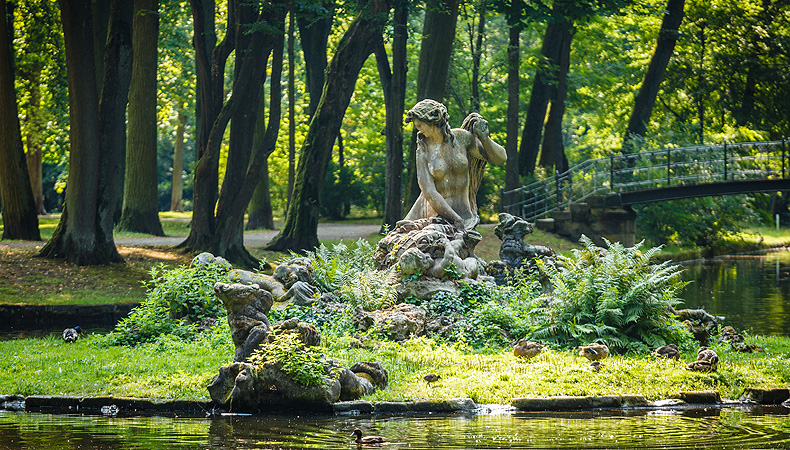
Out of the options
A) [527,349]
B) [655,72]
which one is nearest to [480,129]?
[527,349]

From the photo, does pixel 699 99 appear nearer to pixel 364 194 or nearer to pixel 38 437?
pixel 364 194

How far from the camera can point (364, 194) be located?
39094 mm

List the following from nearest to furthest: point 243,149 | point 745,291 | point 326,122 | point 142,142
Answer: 1. point 745,291
2. point 243,149
3. point 326,122
4. point 142,142

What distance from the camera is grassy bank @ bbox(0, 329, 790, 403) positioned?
32.6 ft

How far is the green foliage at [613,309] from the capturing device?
11898mm

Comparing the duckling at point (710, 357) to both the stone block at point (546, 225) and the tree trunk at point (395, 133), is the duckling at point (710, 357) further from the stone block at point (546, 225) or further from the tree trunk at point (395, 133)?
the stone block at point (546, 225)

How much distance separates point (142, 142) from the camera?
2745cm

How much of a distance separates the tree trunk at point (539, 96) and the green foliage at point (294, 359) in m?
22.6

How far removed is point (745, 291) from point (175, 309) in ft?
45.1

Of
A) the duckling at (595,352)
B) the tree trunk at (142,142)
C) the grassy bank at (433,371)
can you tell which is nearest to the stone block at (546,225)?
the tree trunk at (142,142)

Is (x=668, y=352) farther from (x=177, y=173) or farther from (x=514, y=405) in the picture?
(x=177, y=173)

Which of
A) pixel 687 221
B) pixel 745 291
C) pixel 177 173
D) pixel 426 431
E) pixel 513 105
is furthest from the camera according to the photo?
pixel 177 173

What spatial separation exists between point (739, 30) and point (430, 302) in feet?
99.7

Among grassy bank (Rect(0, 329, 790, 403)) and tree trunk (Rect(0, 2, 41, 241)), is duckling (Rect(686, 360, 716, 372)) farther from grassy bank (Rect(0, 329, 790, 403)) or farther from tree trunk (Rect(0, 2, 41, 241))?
tree trunk (Rect(0, 2, 41, 241))
